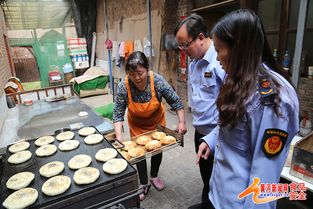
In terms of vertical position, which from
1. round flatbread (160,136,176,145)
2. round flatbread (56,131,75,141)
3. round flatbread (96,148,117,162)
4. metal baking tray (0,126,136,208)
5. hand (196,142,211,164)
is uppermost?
hand (196,142,211,164)

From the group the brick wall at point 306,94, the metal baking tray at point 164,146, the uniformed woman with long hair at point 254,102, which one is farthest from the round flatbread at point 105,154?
the brick wall at point 306,94

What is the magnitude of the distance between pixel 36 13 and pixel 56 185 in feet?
31.7

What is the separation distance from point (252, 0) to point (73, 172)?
3381 millimetres

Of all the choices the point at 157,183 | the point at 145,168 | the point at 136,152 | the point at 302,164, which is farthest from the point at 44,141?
the point at 302,164

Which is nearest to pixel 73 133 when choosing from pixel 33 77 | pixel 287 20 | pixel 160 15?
pixel 287 20

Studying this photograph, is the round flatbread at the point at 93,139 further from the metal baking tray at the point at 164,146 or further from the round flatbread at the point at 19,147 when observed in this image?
the round flatbread at the point at 19,147

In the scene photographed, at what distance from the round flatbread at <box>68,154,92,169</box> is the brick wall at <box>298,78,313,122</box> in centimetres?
275

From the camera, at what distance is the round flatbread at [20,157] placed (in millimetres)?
1323

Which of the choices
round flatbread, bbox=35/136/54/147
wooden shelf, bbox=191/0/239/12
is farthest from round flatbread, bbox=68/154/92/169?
wooden shelf, bbox=191/0/239/12

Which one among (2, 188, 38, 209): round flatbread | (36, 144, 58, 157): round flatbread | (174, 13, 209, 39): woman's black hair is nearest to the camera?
(2, 188, 38, 209): round flatbread

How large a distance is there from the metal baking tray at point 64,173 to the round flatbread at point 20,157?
0.07ft

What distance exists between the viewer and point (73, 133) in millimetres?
1702

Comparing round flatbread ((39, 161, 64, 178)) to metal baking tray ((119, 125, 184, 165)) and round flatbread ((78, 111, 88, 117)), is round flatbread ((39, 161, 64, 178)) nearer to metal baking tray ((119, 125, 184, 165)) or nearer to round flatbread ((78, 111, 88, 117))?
metal baking tray ((119, 125, 184, 165))

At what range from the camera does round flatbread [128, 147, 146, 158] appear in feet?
5.08
